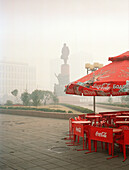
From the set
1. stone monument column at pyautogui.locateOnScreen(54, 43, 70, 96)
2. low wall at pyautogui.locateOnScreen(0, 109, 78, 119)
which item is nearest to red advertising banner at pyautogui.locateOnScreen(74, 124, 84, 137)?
low wall at pyautogui.locateOnScreen(0, 109, 78, 119)

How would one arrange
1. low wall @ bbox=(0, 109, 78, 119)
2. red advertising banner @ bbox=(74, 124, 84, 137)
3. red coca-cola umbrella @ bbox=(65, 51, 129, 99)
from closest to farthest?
1. red coca-cola umbrella @ bbox=(65, 51, 129, 99)
2. red advertising banner @ bbox=(74, 124, 84, 137)
3. low wall @ bbox=(0, 109, 78, 119)

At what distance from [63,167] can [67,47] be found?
186ft

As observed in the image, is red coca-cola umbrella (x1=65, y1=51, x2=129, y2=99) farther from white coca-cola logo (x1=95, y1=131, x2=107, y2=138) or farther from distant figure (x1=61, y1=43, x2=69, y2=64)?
distant figure (x1=61, y1=43, x2=69, y2=64)

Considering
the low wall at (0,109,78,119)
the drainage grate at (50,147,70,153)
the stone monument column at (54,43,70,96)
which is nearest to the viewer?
the drainage grate at (50,147,70,153)

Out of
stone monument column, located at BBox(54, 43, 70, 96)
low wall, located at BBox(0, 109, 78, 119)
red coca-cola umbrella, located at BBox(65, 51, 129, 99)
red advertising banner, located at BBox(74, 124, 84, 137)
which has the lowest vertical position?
low wall, located at BBox(0, 109, 78, 119)

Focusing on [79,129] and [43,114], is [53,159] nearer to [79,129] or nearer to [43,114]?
[79,129]

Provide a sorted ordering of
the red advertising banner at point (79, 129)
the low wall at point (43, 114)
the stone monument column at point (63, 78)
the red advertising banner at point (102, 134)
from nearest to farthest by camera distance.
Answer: the red advertising banner at point (102, 134), the red advertising banner at point (79, 129), the low wall at point (43, 114), the stone monument column at point (63, 78)

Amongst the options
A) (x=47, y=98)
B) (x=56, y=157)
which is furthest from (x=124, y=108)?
(x=56, y=157)

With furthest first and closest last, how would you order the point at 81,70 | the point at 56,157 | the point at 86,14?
the point at 81,70, the point at 56,157, the point at 86,14

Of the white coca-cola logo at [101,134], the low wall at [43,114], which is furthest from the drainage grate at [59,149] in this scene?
the low wall at [43,114]

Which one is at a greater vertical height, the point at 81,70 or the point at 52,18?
the point at 81,70

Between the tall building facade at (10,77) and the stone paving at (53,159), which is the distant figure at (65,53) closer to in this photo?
the tall building facade at (10,77)

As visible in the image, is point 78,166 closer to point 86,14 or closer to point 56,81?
point 86,14

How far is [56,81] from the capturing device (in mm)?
59125
